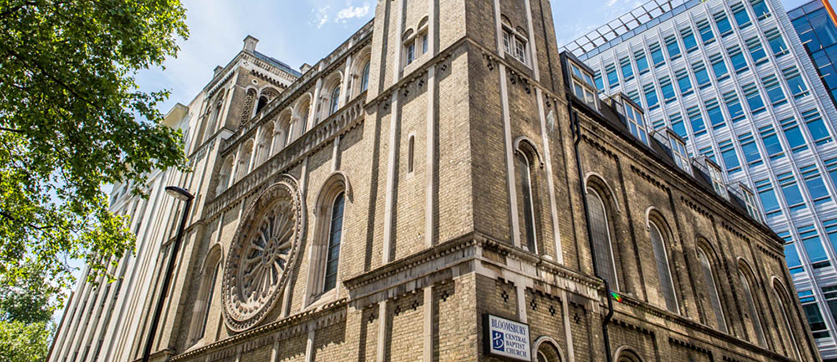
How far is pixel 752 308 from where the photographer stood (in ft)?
77.3

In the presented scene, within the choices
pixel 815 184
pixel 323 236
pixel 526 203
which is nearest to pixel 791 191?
pixel 815 184

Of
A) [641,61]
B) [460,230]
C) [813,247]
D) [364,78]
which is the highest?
[641,61]

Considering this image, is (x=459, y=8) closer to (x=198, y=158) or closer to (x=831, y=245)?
(x=198, y=158)

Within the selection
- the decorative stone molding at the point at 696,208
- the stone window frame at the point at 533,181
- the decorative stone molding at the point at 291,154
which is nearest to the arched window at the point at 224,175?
the decorative stone molding at the point at 291,154

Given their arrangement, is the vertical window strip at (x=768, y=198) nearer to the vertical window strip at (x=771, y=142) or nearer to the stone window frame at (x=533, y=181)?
the vertical window strip at (x=771, y=142)

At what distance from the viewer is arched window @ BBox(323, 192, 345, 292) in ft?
57.0

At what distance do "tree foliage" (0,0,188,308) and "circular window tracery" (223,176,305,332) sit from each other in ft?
17.9

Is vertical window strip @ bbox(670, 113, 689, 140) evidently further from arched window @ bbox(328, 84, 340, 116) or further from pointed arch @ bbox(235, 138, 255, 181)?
pointed arch @ bbox(235, 138, 255, 181)

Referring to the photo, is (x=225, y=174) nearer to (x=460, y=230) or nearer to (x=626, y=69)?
(x=460, y=230)

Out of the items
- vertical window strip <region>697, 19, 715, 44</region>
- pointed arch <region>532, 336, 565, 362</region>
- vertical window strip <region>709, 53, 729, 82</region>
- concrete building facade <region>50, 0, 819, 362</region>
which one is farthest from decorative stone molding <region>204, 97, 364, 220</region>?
vertical window strip <region>697, 19, 715, 44</region>

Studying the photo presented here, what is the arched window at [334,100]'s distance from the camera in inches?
873

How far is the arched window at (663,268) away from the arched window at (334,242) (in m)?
10.8

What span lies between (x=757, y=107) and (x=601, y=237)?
1405 inches

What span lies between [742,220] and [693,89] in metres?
26.5
